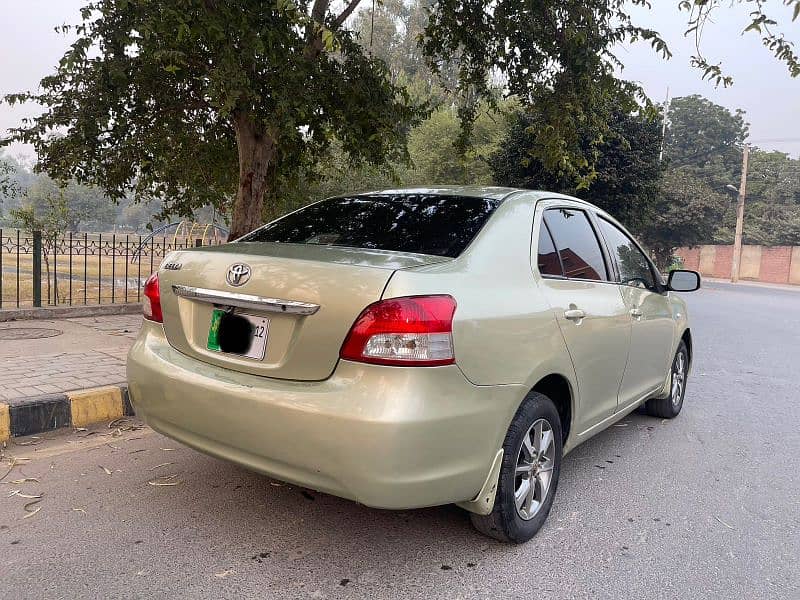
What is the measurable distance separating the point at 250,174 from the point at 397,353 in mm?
6175

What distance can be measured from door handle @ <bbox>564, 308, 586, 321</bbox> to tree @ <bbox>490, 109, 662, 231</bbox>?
42.1 feet

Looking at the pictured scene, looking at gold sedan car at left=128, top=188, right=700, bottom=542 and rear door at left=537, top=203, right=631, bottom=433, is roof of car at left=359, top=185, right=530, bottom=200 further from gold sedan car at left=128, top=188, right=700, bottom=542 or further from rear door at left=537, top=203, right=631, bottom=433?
rear door at left=537, top=203, right=631, bottom=433

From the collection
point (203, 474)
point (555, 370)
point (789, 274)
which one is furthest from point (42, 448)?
point (789, 274)

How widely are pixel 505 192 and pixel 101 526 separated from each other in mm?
2519

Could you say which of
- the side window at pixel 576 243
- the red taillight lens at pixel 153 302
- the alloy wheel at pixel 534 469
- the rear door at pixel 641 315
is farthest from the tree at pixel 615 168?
the red taillight lens at pixel 153 302

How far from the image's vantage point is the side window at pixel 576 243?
330 centimetres

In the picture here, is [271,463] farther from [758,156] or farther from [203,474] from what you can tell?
[758,156]

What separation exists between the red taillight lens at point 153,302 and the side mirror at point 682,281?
3.54 meters

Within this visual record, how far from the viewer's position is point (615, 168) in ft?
52.3

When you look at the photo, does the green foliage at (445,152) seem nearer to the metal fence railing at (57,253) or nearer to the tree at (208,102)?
the metal fence railing at (57,253)

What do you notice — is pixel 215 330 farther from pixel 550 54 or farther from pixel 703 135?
pixel 703 135

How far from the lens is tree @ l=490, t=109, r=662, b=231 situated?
1574 centimetres

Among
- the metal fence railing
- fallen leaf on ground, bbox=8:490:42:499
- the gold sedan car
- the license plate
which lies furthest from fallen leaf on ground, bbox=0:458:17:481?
the metal fence railing

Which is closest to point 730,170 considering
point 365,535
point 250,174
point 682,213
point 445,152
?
point 682,213
